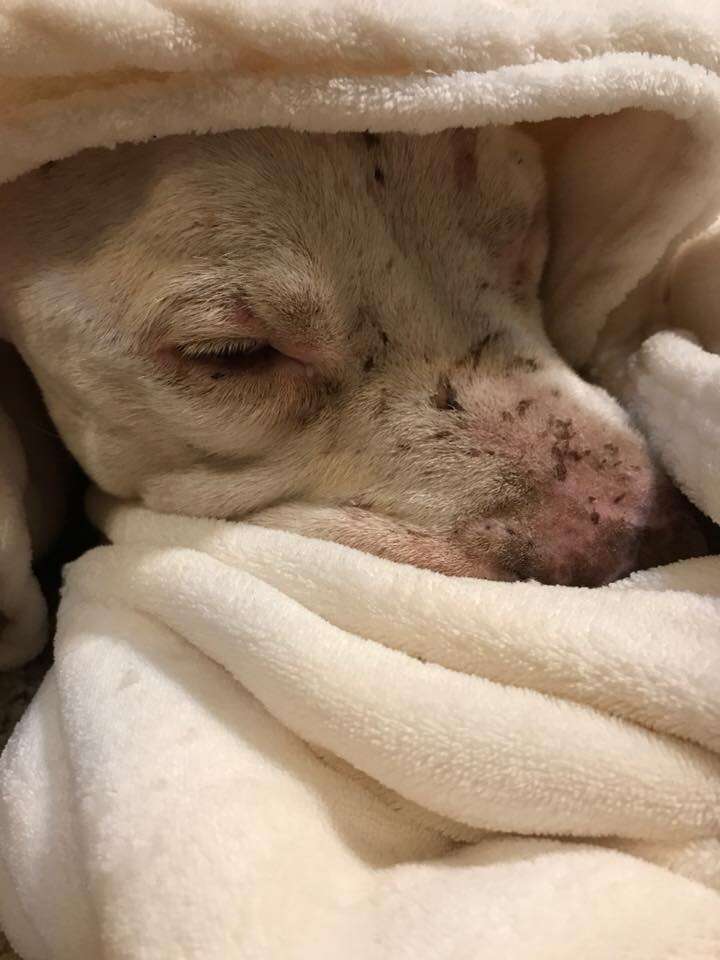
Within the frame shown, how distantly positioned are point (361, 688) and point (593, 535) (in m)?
0.35

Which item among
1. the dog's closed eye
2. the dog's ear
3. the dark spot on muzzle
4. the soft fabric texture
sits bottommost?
the soft fabric texture

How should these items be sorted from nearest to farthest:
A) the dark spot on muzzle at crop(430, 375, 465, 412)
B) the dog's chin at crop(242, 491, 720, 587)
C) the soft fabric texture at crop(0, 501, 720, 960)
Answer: the soft fabric texture at crop(0, 501, 720, 960) → the dog's chin at crop(242, 491, 720, 587) → the dark spot on muzzle at crop(430, 375, 465, 412)

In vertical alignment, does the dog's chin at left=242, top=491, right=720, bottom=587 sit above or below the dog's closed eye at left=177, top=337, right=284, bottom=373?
below

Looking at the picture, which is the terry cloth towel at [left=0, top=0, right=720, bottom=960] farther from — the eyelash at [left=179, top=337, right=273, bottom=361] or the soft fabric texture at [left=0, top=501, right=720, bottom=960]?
the eyelash at [left=179, top=337, right=273, bottom=361]

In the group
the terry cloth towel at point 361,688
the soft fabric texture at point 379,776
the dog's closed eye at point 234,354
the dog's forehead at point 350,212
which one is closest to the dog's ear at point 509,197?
the dog's forehead at point 350,212

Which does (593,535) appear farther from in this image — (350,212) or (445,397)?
(350,212)

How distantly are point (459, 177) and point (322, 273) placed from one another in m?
0.24

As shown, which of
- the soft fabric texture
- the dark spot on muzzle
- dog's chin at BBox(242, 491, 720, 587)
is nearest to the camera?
the soft fabric texture

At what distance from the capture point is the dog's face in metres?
0.92

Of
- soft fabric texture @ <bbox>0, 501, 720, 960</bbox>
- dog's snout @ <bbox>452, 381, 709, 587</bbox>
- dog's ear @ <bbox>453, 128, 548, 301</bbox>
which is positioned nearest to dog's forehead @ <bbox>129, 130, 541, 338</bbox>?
dog's ear @ <bbox>453, 128, 548, 301</bbox>

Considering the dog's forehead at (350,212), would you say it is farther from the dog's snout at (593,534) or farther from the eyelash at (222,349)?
the dog's snout at (593,534)

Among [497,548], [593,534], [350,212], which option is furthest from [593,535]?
[350,212]

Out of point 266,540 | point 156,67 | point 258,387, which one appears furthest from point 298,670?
point 156,67

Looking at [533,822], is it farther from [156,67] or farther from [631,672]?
[156,67]
